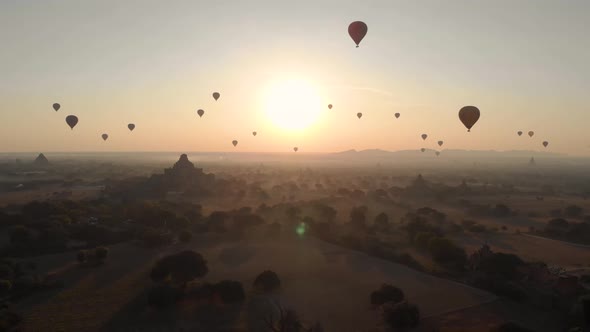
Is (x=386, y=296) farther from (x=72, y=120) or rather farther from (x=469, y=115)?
(x=72, y=120)

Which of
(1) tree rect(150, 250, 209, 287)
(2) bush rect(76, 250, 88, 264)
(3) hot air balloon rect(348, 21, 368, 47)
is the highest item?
(3) hot air balloon rect(348, 21, 368, 47)

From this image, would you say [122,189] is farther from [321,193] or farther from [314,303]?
[314,303]

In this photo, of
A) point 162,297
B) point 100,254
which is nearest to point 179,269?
point 162,297

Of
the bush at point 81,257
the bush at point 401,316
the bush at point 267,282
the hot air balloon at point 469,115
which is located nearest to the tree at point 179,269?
the bush at point 267,282

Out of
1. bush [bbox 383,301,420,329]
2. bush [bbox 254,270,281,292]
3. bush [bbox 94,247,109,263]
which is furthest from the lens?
bush [bbox 94,247,109,263]

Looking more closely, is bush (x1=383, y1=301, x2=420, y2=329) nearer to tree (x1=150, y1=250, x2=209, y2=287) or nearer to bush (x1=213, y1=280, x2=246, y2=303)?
bush (x1=213, y1=280, x2=246, y2=303)

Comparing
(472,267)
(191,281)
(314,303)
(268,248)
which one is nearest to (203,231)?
(268,248)

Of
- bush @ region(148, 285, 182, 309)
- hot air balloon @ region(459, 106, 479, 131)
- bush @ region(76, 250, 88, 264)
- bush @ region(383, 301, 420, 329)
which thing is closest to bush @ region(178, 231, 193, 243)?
bush @ region(76, 250, 88, 264)

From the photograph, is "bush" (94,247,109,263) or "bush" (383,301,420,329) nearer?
"bush" (383,301,420,329)

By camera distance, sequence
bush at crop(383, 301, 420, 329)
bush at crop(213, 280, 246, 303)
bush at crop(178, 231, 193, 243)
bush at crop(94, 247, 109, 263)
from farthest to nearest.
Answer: bush at crop(178, 231, 193, 243)
bush at crop(94, 247, 109, 263)
bush at crop(213, 280, 246, 303)
bush at crop(383, 301, 420, 329)
